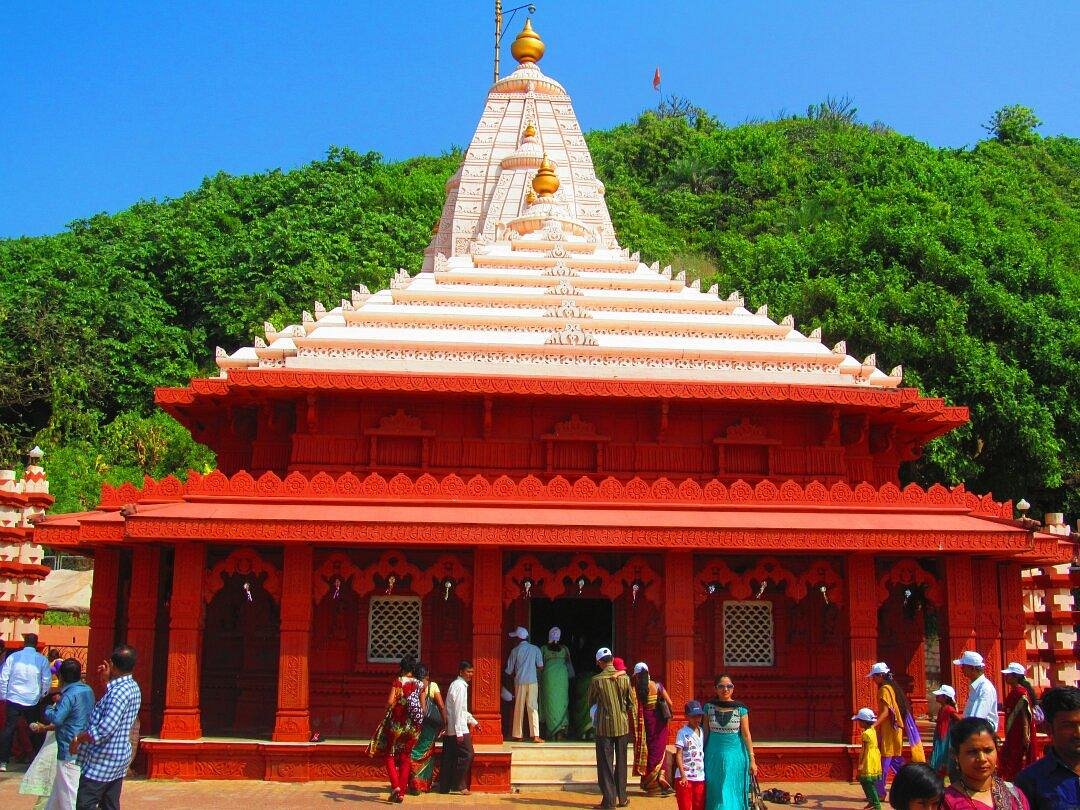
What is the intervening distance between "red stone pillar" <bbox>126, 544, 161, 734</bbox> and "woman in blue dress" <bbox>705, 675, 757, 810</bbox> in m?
7.34

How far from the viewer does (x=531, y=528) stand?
41.0 feet

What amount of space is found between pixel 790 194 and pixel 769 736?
42547mm

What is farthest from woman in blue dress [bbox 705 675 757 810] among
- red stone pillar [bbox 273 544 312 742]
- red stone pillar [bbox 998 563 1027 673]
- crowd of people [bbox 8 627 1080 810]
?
red stone pillar [bbox 998 563 1027 673]

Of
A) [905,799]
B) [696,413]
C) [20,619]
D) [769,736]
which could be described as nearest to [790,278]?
[696,413]

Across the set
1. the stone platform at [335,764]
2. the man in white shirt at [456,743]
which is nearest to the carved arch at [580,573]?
the man in white shirt at [456,743]

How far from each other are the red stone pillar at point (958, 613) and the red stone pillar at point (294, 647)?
7.71 metres

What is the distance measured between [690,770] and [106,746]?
4.72 meters

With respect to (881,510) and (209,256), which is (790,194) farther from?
(881,510)

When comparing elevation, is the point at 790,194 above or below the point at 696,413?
above

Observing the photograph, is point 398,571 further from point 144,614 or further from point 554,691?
point 144,614

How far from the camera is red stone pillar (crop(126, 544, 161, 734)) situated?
12.8m

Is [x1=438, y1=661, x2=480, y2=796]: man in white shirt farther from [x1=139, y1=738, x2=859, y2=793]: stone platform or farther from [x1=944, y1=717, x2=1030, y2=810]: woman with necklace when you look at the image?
[x1=944, y1=717, x2=1030, y2=810]: woman with necklace

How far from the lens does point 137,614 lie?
42.1ft

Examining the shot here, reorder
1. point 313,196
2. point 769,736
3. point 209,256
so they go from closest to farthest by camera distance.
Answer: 1. point 769,736
2. point 209,256
3. point 313,196
